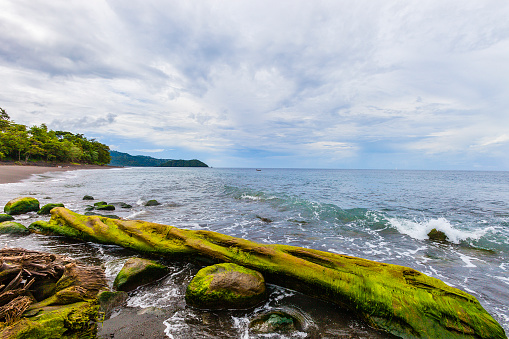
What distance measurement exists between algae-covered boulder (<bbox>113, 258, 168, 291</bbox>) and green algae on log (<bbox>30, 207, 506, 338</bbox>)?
0.95 m

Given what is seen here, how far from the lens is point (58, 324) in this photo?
127 inches

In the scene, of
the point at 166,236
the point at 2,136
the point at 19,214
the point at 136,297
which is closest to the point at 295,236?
the point at 166,236

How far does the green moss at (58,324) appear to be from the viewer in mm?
2902

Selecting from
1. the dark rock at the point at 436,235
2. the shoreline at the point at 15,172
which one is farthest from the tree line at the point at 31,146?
the dark rock at the point at 436,235

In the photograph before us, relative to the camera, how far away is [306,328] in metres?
3.97

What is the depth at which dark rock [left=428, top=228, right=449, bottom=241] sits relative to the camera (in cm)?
1017

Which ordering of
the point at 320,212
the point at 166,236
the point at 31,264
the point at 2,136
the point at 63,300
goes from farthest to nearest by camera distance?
the point at 2,136 < the point at 320,212 < the point at 166,236 < the point at 31,264 < the point at 63,300

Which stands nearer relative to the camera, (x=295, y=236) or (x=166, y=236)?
(x=166, y=236)

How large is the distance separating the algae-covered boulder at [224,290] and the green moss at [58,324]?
167 cm

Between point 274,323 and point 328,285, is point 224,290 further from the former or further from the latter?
point 328,285

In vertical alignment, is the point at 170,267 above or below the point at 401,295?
below

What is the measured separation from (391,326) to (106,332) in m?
5.09

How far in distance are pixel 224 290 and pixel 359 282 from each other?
290 cm

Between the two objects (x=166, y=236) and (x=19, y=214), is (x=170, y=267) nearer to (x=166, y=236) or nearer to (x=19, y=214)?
(x=166, y=236)
